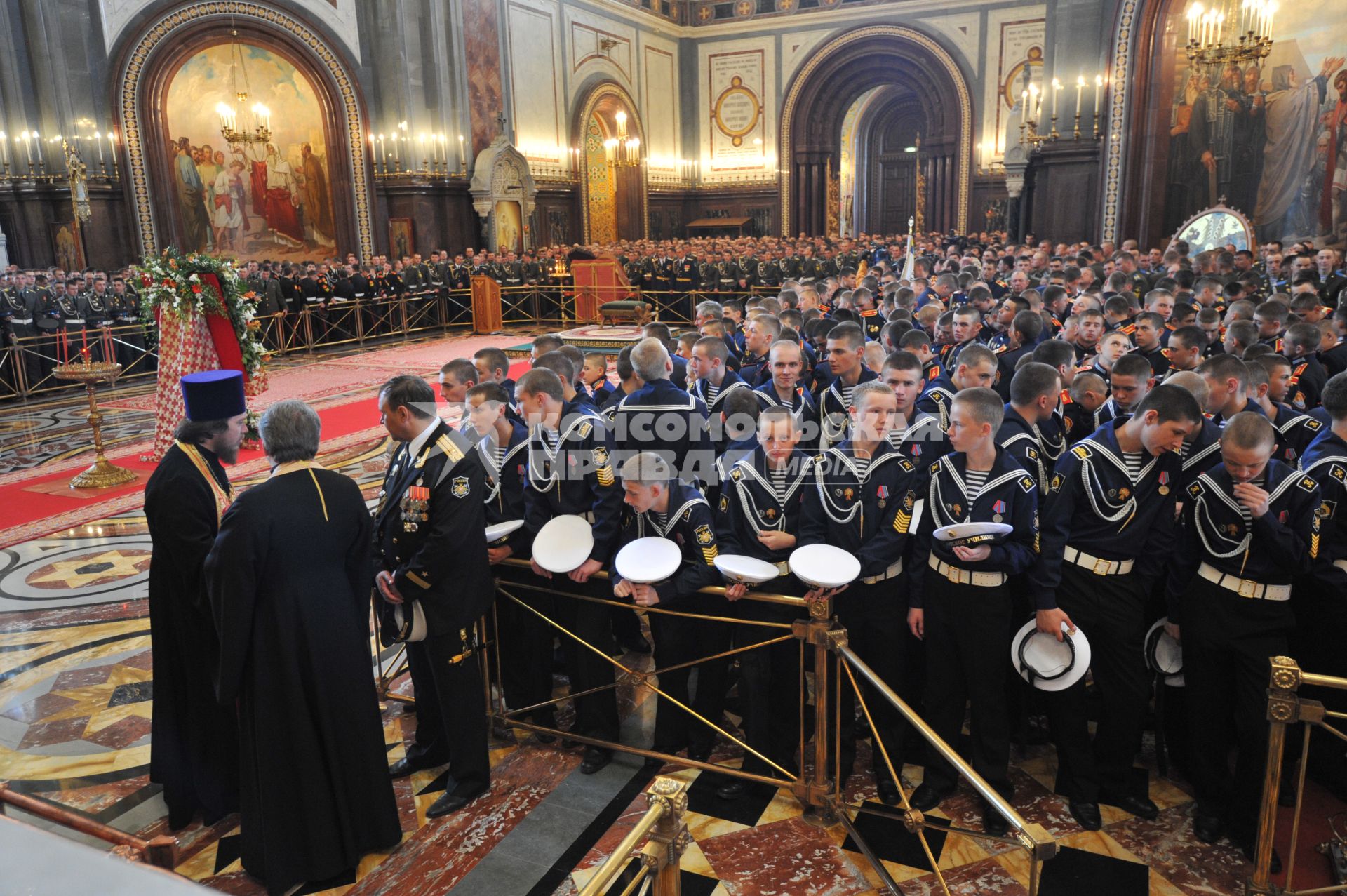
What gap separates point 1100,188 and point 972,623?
54.9 ft

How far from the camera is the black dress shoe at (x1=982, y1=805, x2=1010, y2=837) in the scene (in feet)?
11.9

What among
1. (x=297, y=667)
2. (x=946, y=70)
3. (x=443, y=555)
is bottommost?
(x=297, y=667)

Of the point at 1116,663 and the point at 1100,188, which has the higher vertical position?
the point at 1100,188

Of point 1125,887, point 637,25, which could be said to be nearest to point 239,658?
point 1125,887

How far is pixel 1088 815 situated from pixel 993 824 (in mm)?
410

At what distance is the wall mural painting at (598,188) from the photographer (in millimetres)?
28573

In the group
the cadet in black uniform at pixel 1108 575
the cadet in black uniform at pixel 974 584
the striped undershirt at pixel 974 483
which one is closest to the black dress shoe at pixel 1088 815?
the cadet in black uniform at pixel 1108 575

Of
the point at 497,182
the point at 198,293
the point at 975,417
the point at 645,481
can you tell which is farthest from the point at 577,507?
the point at 497,182

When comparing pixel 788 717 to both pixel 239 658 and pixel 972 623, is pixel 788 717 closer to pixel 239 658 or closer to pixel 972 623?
pixel 972 623

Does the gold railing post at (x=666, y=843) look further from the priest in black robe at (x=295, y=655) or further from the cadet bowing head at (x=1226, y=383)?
the cadet bowing head at (x=1226, y=383)

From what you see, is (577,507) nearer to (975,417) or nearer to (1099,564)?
(975,417)

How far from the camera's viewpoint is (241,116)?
806 inches

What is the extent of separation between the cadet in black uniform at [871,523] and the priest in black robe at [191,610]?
2.49 m

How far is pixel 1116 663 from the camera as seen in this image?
3.73 metres
